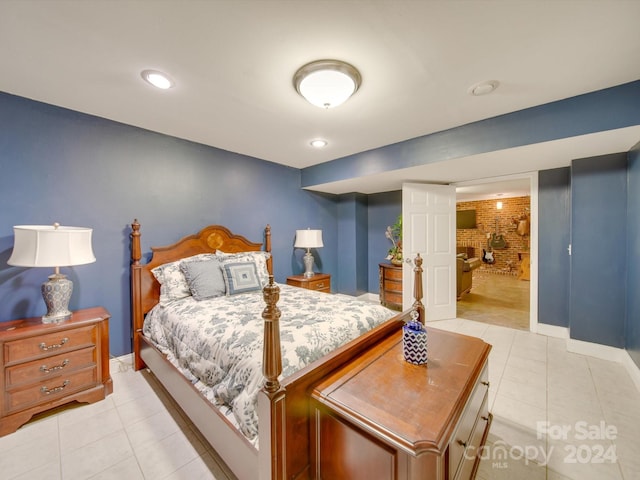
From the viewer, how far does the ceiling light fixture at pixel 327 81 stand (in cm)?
163

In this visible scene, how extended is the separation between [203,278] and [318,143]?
1.97m

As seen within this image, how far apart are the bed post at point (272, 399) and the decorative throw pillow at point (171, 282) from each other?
180 cm

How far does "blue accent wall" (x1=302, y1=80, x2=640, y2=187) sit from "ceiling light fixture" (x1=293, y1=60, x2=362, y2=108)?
1343 mm

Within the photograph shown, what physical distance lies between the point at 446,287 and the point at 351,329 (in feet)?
8.88

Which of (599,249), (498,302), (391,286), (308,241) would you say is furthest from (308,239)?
(498,302)

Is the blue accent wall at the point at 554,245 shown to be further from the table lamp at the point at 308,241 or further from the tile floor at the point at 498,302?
the table lamp at the point at 308,241

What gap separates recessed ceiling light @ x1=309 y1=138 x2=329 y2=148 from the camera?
2994mm

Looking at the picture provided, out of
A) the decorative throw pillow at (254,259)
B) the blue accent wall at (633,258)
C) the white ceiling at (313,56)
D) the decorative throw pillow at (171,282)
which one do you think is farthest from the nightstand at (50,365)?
the blue accent wall at (633,258)

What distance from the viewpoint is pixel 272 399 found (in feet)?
3.38

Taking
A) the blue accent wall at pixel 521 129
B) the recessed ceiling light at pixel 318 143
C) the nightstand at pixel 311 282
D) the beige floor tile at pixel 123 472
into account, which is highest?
the recessed ceiling light at pixel 318 143

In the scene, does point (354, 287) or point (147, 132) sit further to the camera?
point (354, 287)

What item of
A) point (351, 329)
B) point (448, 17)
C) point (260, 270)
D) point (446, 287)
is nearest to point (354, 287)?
point (446, 287)

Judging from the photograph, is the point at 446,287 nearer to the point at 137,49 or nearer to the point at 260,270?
the point at 260,270

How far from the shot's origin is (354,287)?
4.85 metres
